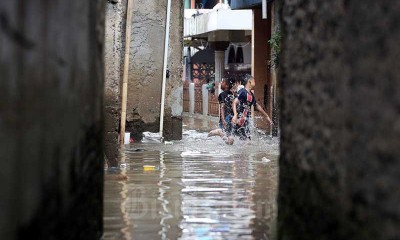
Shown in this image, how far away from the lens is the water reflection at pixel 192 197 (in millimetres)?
5887

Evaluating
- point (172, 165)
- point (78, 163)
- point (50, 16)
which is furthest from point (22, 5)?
point (172, 165)

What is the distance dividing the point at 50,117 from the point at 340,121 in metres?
1.36

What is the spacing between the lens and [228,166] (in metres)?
10.8

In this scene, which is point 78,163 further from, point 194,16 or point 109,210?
point 194,16

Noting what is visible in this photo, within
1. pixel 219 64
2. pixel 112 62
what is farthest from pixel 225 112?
pixel 219 64

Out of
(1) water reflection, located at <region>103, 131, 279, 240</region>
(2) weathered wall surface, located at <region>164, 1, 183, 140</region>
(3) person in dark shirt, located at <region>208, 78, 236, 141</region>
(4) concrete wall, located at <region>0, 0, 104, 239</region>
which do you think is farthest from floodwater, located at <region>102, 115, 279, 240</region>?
(2) weathered wall surface, located at <region>164, 1, 183, 140</region>

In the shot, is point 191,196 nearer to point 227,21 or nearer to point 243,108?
point 243,108

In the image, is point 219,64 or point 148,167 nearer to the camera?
point 148,167

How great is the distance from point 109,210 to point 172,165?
4.10 metres

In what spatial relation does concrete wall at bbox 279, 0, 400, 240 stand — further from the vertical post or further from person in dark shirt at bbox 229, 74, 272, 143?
the vertical post

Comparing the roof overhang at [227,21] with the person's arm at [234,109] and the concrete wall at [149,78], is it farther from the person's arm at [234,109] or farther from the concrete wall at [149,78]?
the person's arm at [234,109]

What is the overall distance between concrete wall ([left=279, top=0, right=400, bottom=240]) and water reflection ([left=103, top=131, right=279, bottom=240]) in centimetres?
115

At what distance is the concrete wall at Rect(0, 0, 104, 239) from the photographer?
3363 millimetres

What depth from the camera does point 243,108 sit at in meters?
15.0
